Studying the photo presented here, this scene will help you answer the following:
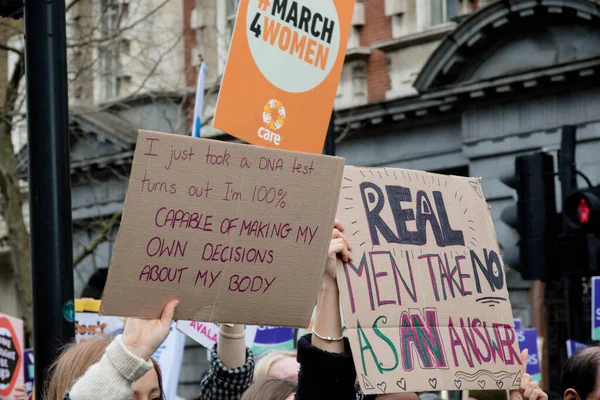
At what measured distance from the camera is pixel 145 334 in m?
3.32

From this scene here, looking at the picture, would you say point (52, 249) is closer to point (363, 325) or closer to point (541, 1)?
point (363, 325)

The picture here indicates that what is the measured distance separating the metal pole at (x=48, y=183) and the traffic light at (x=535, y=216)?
5553 millimetres

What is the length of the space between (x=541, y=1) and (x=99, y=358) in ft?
42.1

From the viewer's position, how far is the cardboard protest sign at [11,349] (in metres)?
7.69

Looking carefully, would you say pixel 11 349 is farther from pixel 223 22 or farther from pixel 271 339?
pixel 223 22

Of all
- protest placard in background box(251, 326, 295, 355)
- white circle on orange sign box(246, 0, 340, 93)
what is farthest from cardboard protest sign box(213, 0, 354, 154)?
protest placard in background box(251, 326, 295, 355)

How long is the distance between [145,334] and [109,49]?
1395 cm

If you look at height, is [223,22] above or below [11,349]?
above

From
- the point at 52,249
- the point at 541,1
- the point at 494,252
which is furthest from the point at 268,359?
the point at 541,1

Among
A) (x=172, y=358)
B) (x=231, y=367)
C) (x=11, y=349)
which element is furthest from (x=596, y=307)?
(x=231, y=367)

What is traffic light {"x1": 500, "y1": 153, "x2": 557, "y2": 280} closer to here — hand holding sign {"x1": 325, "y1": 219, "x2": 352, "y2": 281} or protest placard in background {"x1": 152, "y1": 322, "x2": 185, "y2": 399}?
protest placard in background {"x1": 152, "y1": 322, "x2": 185, "y2": 399}

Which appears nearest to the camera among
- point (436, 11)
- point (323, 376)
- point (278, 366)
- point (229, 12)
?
point (323, 376)

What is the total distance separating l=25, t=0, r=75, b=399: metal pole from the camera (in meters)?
4.74

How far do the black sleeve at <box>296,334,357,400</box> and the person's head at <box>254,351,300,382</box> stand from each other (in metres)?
1.87
